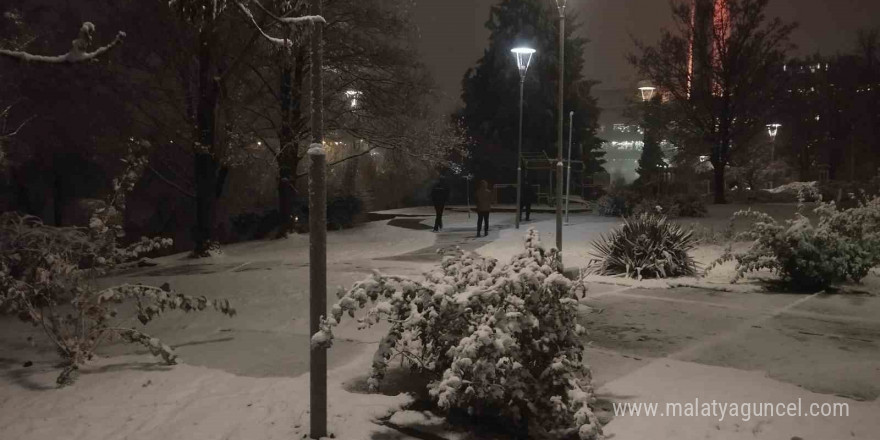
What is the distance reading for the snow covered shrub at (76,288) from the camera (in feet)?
21.0

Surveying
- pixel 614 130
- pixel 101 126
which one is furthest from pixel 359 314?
pixel 614 130

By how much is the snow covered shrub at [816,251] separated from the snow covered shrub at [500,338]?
6.87 m

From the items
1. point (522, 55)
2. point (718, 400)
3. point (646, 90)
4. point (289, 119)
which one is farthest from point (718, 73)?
point (718, 400)

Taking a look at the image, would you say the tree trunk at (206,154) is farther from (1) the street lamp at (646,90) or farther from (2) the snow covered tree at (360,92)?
(1) the street lamp at (646,90)

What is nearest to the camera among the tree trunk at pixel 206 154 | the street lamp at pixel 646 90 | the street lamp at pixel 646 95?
the tree trunk at pixel 206 154

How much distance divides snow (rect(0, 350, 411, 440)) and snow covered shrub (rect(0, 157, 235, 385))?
1.06 feet

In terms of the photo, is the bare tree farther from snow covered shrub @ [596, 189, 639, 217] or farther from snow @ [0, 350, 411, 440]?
snow @ [0, 350, 411, 440]

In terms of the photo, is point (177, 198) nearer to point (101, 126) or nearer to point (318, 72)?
point (101, 126)

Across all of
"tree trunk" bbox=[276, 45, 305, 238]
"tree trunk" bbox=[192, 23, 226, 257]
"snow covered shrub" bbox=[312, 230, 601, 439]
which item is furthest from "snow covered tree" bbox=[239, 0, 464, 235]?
"snow covered shrub" bbox=[312, 230, 601, 439]

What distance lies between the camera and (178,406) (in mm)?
5395

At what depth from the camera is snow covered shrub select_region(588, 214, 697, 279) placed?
40.7ft

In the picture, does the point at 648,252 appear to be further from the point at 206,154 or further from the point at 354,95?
the point at 354,95

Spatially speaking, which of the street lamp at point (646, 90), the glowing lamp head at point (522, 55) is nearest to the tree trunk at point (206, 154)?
the glowing lamp head at point (522, 55)

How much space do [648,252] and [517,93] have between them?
3037cm
